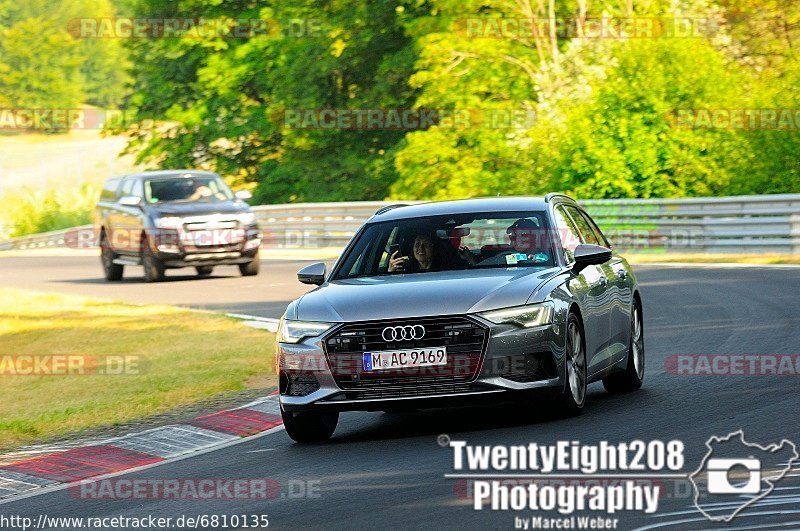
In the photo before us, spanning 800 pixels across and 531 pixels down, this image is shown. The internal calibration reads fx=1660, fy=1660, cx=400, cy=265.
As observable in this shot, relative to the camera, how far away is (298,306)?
10.9 metres

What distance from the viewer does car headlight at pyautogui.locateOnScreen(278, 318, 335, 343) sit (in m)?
10.6

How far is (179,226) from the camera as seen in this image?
29016mm

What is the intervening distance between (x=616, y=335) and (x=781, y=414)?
1.83 meters

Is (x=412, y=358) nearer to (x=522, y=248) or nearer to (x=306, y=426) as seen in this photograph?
(x=306, y=426)

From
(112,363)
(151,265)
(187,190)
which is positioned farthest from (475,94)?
(112,363)

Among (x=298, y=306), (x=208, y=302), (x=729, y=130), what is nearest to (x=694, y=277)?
(x=208, y=302)

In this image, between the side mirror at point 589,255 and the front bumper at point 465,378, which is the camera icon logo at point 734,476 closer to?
the front bumper at point 465,378

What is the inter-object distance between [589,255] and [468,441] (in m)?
1.92

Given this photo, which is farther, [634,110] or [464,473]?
[634,110]

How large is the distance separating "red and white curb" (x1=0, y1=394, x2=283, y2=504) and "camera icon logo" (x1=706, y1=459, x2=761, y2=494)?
3.85 metres

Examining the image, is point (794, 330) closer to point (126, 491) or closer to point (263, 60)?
point (126, 491)

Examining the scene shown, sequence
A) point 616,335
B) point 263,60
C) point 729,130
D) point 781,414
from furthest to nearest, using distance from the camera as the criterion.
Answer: point 263,60 → point 729,130 → point 616,335 → point 781,414

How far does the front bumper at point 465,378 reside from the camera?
33.5 feet

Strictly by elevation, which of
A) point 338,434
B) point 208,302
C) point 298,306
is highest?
point 298,306
